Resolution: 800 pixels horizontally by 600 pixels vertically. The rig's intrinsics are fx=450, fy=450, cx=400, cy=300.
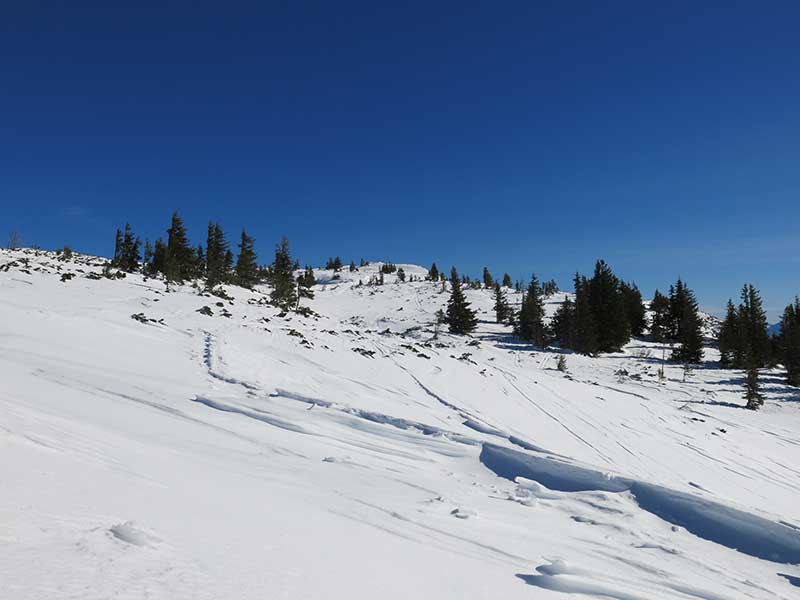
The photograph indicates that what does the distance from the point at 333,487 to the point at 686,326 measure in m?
48.8

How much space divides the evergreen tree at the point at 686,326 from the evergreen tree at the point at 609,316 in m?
5.18

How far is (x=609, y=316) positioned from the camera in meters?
48.4

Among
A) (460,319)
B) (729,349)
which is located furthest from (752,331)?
(460,319)

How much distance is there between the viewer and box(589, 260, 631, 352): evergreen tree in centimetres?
4677

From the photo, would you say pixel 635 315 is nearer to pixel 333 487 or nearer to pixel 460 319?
pixel 460 319

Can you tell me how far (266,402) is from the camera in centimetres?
1062

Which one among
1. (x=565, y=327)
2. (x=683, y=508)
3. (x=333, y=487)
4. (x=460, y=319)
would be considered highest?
(x=460, y=319)

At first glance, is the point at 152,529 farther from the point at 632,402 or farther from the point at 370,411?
the point at 632,402

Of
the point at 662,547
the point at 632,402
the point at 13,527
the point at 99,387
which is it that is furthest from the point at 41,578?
the point at 632,402

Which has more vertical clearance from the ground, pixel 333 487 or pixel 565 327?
pixel 565 327

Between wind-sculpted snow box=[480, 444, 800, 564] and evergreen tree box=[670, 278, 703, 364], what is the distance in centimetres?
4045

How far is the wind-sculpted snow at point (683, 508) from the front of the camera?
17.4 feet

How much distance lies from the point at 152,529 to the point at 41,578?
104 cm

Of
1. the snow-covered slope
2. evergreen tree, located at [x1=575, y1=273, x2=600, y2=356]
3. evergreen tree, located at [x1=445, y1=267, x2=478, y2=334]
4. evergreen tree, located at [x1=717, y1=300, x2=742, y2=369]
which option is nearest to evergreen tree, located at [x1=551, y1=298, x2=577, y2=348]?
evergreen tree, located at [x1=575, y1=273, x2=600, y2=356]
